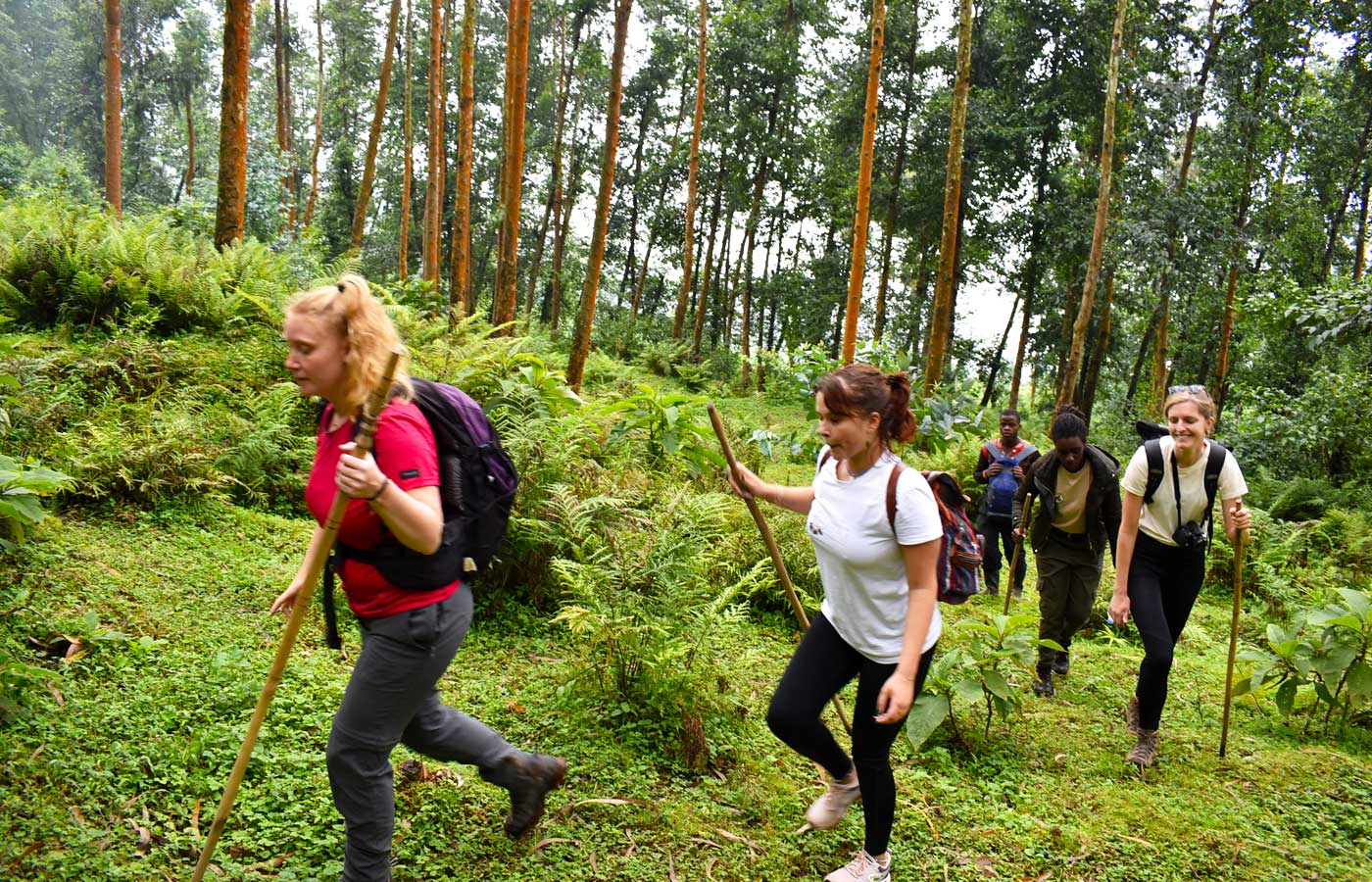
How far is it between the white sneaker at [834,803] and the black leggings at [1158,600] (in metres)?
2.21

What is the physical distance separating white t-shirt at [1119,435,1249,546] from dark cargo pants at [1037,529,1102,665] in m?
1.36

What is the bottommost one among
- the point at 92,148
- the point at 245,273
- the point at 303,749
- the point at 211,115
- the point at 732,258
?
the point at 303,749

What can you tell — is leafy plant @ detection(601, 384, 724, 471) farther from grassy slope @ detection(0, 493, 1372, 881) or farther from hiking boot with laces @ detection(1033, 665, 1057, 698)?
hiking boot with laces @ detection(1033, 665, 1057, 698)

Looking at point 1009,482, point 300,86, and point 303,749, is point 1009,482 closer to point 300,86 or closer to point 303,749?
point 303,749

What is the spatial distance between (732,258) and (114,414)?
31894 mm

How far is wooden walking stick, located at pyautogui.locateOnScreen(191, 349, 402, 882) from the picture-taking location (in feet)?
7.71

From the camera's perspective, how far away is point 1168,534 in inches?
186

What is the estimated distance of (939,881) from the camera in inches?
147

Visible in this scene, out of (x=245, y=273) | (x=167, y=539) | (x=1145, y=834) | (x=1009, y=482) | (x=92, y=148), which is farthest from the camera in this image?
(x=92, y=148)

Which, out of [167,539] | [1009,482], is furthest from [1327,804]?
[167,539]

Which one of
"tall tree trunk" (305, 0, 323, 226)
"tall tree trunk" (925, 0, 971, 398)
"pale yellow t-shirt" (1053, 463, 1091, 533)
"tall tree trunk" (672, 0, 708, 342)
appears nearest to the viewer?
"pale yellow t-shirt" (1053, 463, 1091, 533)

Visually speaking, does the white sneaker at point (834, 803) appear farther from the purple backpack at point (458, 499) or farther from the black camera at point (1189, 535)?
the black camera at point (1189, 535)

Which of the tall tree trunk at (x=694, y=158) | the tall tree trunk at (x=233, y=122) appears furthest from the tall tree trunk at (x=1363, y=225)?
the tall tree trunk at (x=233, y=122)

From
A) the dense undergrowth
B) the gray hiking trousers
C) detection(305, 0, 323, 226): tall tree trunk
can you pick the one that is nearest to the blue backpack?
the dense undergrowth
